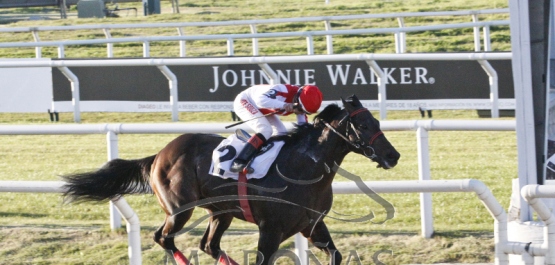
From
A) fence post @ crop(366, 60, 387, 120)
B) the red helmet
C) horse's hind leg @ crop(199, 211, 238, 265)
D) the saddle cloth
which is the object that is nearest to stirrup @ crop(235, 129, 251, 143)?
the saddle cloth

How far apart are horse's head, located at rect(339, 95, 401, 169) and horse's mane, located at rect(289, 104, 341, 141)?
0.12 meters

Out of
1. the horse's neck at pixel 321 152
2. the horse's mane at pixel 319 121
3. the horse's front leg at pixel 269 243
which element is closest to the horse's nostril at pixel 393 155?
the horse's neck at pixel 321 152

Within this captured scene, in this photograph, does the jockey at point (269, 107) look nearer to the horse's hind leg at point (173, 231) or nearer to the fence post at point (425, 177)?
the horse's hind leg at point (173, 231)

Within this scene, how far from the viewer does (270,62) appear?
9.48 meters

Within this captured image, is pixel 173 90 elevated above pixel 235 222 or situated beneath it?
elevated above

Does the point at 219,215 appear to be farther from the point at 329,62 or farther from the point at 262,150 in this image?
the point at 329,62

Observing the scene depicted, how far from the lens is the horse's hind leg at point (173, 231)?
209 inches

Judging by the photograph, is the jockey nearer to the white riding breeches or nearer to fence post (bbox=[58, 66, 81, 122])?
the white riding breeches

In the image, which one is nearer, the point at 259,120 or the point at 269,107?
the point at 269,107

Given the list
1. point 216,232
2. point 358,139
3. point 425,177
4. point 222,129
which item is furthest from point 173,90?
point 358,139

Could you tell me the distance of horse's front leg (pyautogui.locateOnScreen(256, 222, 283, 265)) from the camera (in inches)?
191

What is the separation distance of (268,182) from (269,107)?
42cm

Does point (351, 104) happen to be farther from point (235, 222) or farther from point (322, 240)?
point (235, 222)

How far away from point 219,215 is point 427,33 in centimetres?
997
